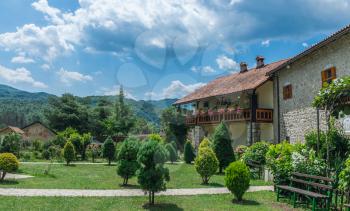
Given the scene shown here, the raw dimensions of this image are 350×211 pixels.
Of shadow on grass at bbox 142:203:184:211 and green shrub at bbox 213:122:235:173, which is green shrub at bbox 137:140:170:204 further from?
green shrub at bbox 213:122:235:173

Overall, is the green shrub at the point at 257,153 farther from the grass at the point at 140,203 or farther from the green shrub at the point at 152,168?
the green shrub at the point at 152,168

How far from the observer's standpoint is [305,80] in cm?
1662

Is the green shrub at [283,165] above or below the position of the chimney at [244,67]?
below

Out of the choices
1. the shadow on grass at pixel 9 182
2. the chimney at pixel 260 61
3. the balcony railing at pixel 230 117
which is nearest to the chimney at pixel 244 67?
the chimney at pixel 260 61

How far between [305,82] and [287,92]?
193 centimetres

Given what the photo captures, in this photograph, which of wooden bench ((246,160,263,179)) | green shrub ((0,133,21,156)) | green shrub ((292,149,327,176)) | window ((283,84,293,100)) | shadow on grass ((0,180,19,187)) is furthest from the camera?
green shrub ((0,133,21,156))

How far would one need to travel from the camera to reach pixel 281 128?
19.4 meters

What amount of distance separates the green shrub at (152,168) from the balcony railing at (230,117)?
1294 centimetres

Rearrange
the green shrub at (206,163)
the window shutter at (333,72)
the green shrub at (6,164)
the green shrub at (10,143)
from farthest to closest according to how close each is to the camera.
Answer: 1. the green shrub at (10,143)
2. the window shutter at (333,72)
3. the green shrub at (206,163)
4. the green shrub at (6,164)

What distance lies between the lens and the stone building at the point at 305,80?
13.9 m

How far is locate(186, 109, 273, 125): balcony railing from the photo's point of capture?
66.8 feet

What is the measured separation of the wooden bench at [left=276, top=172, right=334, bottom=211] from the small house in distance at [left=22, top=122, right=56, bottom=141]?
37.9 m

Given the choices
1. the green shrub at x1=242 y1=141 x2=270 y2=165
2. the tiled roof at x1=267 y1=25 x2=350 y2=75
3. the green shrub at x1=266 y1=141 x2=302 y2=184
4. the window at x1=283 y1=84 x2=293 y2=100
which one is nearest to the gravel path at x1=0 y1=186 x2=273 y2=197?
the green shrub at x1=266 y1=141 x2=302 y2=184

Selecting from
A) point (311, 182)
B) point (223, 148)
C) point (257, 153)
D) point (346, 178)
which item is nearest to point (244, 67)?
point (223, 148)
